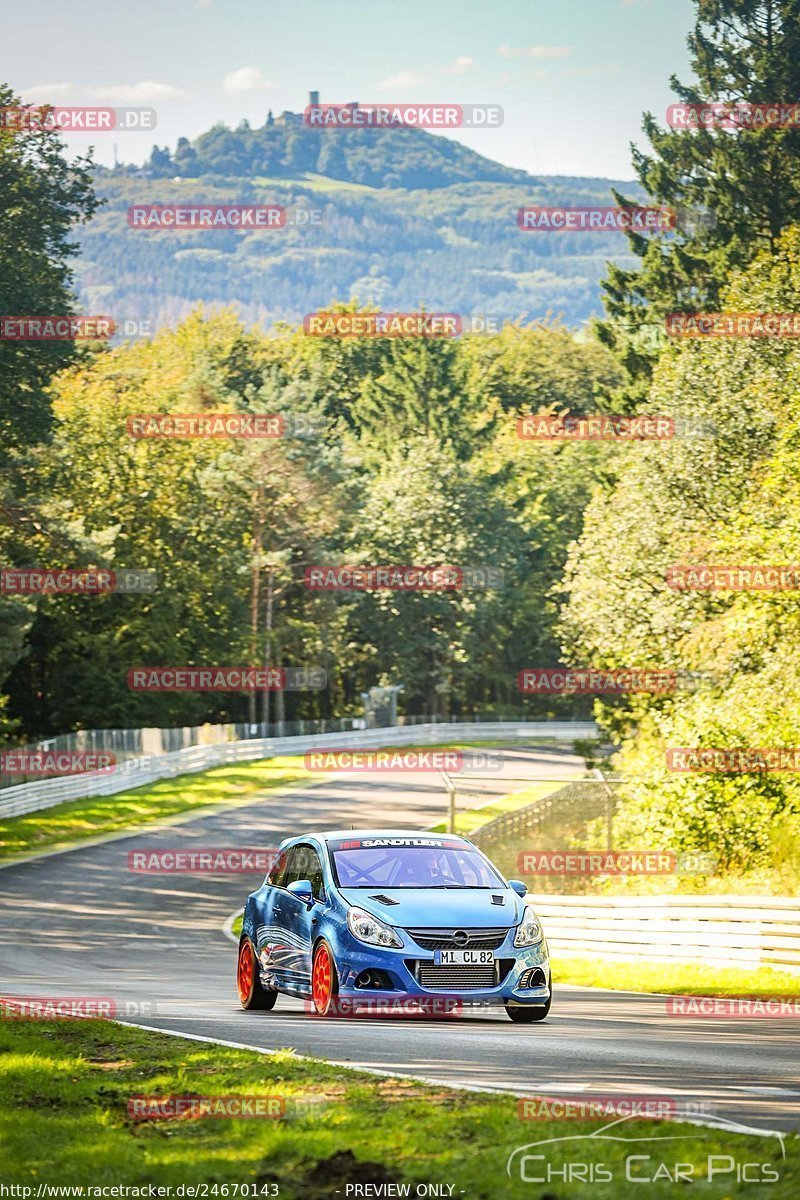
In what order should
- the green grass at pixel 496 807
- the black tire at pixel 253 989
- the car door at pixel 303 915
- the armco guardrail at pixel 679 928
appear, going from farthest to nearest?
the green grass at pixel 496 807
the armco guardrail at pixel 679 928
the black tire at pixel 253 989
the car door at pixel 303 915

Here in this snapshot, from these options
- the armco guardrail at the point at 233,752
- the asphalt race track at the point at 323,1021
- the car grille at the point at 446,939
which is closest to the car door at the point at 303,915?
the asphalt race track at the point at 323,1021

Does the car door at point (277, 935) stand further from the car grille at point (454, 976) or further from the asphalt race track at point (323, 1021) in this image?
the car grille at point (454, 976)

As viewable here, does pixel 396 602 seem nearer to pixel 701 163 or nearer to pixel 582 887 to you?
pixel 701 163

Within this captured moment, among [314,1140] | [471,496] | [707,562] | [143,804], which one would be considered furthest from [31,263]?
[471,496]

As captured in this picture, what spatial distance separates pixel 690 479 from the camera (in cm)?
4091

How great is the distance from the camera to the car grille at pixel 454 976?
12.9 metres

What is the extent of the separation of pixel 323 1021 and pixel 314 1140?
6154mm

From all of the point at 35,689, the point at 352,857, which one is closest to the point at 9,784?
the point at 35,689

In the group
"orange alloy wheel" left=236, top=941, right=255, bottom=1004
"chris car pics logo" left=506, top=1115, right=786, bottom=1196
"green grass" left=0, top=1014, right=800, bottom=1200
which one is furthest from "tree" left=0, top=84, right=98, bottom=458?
"chris car pics logo" left=506, top=1115, right=786, bottom=1196

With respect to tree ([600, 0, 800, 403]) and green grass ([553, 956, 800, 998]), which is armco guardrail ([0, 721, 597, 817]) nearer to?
tree ([600, 0, 800, 403])

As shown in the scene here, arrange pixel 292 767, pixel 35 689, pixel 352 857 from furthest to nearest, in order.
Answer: pixel 35 689, pixel 292 767, pixel 352 857

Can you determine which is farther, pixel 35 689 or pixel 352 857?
pixel 35 689

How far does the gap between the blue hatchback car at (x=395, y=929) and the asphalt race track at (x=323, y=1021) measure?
356mm

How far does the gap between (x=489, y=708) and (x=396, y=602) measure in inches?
A: 579
